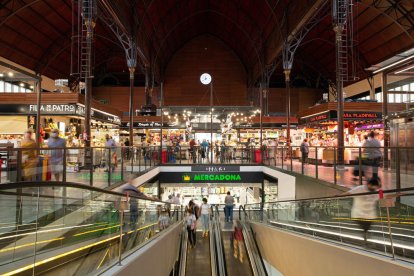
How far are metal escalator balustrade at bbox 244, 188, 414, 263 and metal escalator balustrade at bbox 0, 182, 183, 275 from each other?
8.81 ft

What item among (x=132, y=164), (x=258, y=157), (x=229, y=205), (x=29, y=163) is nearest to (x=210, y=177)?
(x=258, y=157)

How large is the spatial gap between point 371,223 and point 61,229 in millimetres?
3218

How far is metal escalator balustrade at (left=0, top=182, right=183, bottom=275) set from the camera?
264 cm

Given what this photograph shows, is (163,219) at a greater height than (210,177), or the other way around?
(210,177)

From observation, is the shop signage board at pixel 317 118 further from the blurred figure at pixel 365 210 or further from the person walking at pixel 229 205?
the blurred figure at pixel 365 210

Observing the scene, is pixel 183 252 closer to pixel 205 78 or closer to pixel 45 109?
pixel 45 109

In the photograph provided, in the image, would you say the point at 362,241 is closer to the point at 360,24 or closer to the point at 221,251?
the point at 221,251

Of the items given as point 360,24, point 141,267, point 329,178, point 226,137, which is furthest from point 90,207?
point 226,137

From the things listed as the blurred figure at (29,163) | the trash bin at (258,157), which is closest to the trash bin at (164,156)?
the trash bin at (258,157)

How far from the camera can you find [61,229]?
3248 millimetres

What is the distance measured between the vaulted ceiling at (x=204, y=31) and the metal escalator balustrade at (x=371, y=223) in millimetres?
12206

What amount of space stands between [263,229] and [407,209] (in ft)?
19.3

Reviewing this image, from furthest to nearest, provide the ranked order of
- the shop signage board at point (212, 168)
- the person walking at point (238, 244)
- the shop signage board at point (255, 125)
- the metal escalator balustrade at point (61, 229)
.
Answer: the shop signage board at point (255, 125) → the shop signage board at point (212, 168) → the person walking at point (238, 244) → the metal escalator balustrade at point (61, 229)

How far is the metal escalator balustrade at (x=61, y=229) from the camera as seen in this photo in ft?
8.65
